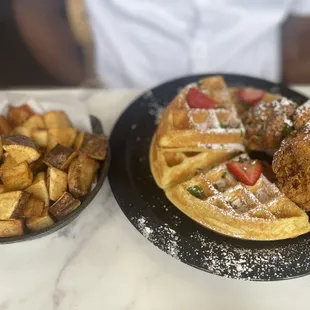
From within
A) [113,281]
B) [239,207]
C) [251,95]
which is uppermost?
[251,95]

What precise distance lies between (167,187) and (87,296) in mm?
343

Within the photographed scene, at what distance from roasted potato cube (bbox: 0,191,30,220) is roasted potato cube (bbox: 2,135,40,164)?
10cm

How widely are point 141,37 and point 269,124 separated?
825 millimetres

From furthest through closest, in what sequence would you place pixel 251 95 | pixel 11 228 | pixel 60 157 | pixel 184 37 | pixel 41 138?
pixel 184 37 → pixel 251 95 → pixel 41 138 → pixel 60 157 → pixel 11 228

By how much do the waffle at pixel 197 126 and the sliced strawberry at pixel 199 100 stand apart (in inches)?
0.6

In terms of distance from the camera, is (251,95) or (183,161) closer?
(183,161)

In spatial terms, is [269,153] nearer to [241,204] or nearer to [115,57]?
[241,204]

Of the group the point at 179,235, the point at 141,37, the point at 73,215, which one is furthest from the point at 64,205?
the point at 141,37

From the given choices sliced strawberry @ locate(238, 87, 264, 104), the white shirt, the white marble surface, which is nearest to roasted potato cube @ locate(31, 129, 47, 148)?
the white marble surface

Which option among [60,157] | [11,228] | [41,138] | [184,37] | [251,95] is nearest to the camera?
[11,228]

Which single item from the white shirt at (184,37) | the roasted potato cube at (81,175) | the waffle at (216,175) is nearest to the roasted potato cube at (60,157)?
the roasted potato cube at (81,175)

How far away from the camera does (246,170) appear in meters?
1.24

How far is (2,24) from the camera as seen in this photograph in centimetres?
302

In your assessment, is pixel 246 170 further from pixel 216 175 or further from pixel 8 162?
pixel 8 162
